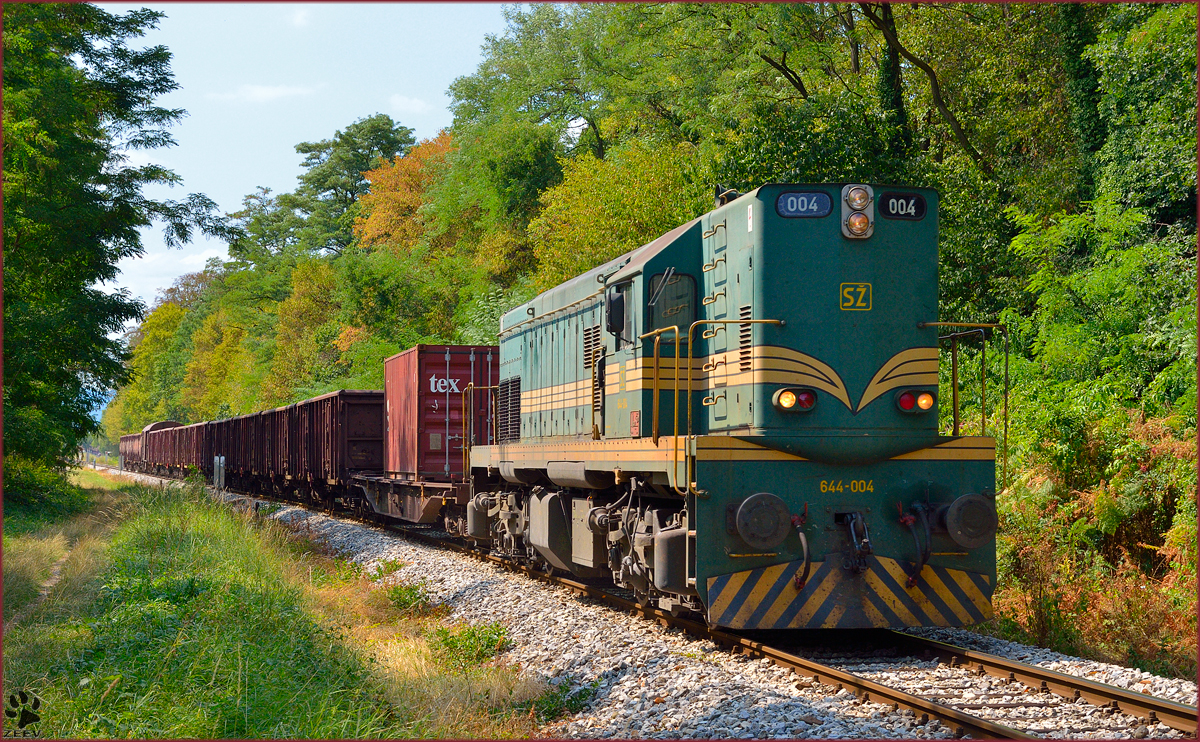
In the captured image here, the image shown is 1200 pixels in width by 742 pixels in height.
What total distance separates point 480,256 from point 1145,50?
95.3 ft

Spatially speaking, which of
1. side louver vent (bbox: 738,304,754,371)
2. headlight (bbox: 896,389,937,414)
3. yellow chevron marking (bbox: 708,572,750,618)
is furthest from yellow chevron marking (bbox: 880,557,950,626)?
side louver vent (bbox: 738,304,754,371)

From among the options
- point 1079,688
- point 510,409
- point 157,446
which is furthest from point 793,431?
point 157,446

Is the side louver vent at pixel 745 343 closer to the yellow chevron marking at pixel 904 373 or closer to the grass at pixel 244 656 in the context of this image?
the yellow chevron marking at pixel 904 373

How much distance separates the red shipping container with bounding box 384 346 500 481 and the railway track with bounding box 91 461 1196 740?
1005 centimetres

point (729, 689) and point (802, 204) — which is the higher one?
point (802, 204)

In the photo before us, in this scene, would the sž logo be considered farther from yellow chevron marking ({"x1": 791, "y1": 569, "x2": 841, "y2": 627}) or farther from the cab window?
yellow chevron marking ({"x1": 791, "y1": 569, "x2": 841, "y2": 627})

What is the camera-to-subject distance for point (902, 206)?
8414 millimetres

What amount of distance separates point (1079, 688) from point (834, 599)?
1.91 metres

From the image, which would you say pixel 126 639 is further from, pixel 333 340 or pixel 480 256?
pixel 333 340

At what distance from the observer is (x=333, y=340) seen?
48375 millimetres

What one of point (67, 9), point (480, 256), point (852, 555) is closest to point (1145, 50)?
point (852, 555)

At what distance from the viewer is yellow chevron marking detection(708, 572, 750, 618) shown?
25.2 ft

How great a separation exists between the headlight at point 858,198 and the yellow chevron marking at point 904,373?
1308mm

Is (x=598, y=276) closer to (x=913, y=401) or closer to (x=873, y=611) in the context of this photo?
(x=913, y=401)
